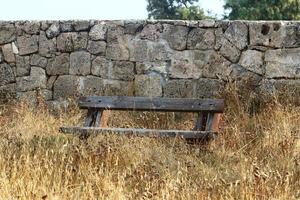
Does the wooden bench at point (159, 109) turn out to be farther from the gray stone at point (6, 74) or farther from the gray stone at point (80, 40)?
the gray stone at point (6, 74)

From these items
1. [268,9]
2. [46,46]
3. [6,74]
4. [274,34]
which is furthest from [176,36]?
[268,9]

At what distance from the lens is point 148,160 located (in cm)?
491

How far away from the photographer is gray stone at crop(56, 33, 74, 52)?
823 centimetres

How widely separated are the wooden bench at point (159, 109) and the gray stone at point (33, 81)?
96.3 inches

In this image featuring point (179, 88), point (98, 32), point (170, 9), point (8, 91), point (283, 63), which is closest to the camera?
point (283, 63)

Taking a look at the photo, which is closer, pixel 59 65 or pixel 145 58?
pixel 145 58

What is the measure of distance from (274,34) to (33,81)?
11.7 feet

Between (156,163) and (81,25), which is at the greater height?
(81,25)

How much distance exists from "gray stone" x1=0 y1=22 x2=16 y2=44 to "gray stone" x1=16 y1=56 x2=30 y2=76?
1.05 ft

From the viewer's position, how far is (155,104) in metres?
5.92

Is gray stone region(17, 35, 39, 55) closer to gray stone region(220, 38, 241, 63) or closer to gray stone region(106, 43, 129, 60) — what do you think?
gray stone region(106, 43, 129, 60)

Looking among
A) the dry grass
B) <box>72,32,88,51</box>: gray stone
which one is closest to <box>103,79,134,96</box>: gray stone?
<box>72,32,88,51</box>: gray stone

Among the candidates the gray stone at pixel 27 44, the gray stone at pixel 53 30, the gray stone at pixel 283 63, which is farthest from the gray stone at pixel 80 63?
the gray stone at pixel 283 63

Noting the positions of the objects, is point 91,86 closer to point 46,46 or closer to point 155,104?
point 46,46
